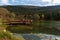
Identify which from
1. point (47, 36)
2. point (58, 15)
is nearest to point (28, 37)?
point (47, 36)

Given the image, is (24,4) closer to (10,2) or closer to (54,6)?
(10,2)

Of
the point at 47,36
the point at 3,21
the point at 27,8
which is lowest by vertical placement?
the point at 47,36

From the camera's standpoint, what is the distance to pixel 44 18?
13.2 feet

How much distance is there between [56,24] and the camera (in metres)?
3.98

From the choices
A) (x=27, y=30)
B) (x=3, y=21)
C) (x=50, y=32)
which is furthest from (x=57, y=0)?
(x=3, y=21)

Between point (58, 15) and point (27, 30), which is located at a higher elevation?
point (58, 15)

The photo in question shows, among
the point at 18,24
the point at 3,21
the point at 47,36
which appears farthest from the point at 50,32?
the point at 3,21

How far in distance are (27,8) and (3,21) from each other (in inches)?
28.8

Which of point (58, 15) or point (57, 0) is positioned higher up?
point (57, 0)

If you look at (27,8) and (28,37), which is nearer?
(28,37)

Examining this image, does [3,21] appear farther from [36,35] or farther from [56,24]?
[56,24]

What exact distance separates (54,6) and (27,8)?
734mm

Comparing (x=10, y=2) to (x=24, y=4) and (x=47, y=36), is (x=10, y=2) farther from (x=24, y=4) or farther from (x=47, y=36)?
(x=47, y=36)

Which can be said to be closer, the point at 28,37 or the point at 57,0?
the point at 28,37
